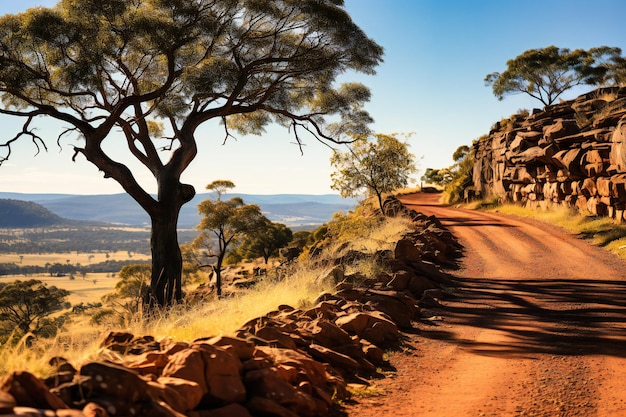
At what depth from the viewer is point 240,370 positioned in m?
4.80

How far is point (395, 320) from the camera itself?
860 cm

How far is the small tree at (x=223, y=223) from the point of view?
36.6 metres

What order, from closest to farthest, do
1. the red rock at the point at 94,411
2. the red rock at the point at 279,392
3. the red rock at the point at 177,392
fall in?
the red rock at the point at 94,411 → the red rock at the point at 177,392 → the red rock at the point at 279,392

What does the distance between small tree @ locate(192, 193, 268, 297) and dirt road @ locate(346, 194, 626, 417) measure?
25.1 metres

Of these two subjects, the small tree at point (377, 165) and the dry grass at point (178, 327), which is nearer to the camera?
the dry grass at point (178, 327)

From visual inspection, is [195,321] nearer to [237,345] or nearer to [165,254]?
[237,345]

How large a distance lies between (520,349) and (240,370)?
14.2ft

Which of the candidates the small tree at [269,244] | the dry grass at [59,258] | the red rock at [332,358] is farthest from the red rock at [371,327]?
the dry grass at [59,258]

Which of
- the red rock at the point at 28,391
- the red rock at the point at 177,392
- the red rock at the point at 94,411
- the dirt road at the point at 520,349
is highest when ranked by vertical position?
the red rock at the point at 28,391

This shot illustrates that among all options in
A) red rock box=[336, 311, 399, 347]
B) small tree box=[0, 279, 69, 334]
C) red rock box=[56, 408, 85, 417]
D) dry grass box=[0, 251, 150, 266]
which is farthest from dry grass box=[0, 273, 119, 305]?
red rock box=[56, 408, 85, 417]

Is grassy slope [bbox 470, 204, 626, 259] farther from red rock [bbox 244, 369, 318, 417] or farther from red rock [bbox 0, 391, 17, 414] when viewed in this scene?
red rock [bbox 0, 391, 17, 414]

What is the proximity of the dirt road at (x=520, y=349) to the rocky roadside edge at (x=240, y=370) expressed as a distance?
1.55 ft

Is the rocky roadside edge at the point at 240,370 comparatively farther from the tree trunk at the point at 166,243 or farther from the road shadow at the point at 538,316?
the tree trunk at the point at 166,243

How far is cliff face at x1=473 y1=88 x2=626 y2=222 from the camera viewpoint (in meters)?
19.1
